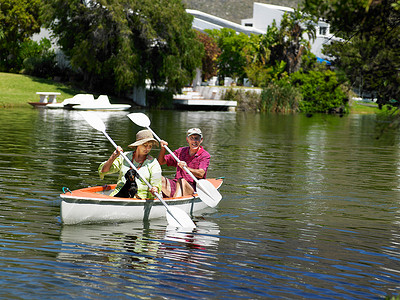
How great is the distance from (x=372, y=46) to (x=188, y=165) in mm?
5533

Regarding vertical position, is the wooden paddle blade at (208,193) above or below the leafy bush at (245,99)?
below

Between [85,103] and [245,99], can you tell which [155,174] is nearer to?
[85,103]

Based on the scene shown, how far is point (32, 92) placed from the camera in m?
50.5

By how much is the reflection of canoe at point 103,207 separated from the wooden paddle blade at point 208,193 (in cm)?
50

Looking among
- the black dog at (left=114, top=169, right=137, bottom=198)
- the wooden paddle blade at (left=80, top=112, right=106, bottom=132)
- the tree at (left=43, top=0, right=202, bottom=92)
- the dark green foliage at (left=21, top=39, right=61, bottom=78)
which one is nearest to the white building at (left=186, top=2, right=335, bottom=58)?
the dark green foliage at (left=21, top=39, right=61, bottom=78)

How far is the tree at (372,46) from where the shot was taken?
6952 millimetres

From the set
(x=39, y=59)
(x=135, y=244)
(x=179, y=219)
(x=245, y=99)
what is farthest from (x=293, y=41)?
(x=135, y=244)

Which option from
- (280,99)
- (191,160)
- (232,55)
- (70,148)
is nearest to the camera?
(191,160)

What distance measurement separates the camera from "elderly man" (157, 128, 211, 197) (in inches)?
496

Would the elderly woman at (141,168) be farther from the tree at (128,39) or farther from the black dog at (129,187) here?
the tree at (128,39)

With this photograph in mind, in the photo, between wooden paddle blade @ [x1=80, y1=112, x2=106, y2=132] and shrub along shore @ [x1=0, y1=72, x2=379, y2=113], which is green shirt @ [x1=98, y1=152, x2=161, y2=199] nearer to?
wooden paddle blade @ [x1=80, y1=112, x2=106, y2=132]

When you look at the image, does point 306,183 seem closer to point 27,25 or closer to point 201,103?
point 201,103

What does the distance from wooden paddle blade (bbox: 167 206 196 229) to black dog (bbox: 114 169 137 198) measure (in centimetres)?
72

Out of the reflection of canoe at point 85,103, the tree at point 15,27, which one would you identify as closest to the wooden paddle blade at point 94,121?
the reflection of canoe at point 85,103
